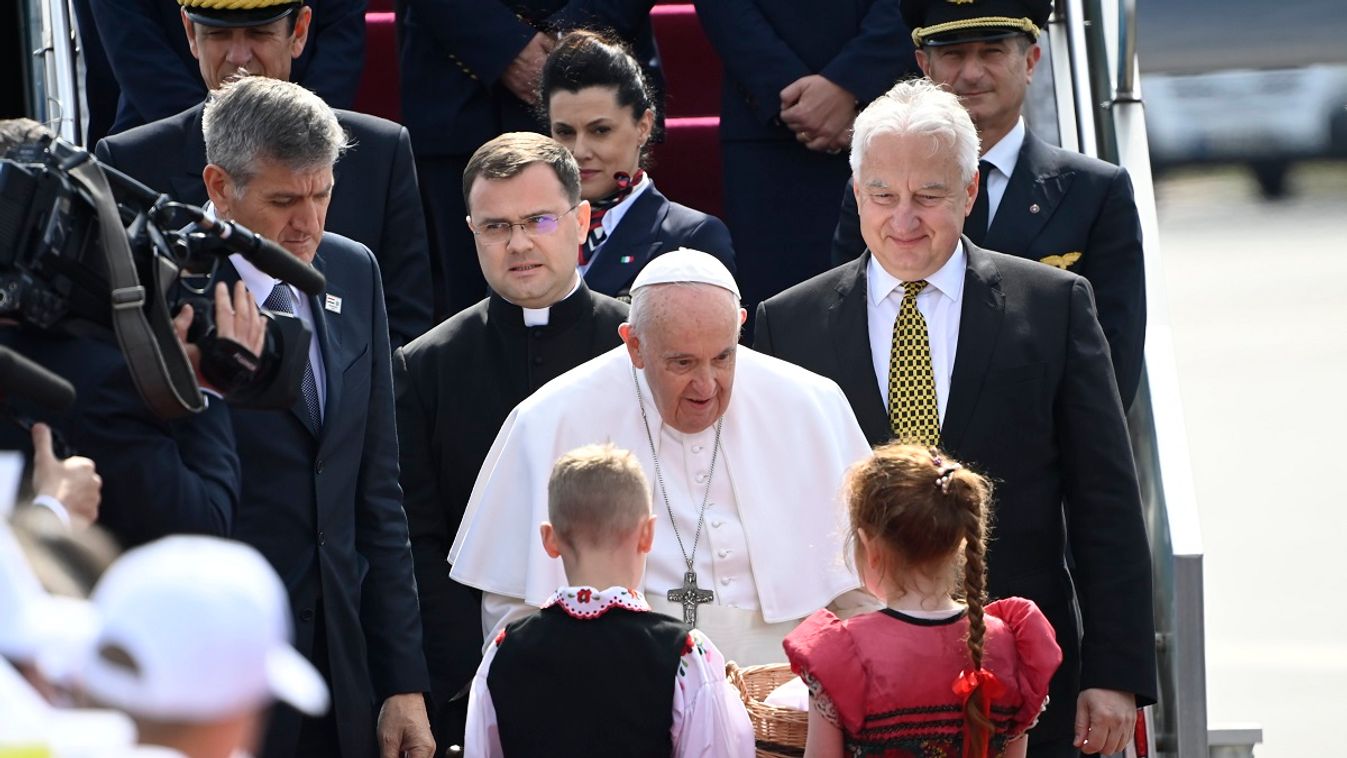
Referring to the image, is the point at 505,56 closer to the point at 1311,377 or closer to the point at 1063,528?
the point at 1063,528

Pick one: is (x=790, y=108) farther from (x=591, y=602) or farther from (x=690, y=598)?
(x=591, y=602)

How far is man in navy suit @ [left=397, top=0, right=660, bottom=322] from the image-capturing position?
17.8 feet

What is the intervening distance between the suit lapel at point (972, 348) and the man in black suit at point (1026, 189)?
49 centimetres

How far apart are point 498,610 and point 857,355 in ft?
2.83

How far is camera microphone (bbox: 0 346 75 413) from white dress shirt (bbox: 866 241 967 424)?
73.0 inches

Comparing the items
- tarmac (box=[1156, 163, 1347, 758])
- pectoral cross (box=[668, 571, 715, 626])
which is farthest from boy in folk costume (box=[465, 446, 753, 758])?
tarmac (box=[1156, 163, 1347, 758])

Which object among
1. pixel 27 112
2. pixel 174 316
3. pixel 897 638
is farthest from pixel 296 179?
pixel 27 112

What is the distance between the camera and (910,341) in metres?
4.00

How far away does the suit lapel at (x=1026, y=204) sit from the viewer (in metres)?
4.47

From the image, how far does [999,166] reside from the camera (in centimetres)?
459

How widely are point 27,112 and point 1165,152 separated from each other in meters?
13.9

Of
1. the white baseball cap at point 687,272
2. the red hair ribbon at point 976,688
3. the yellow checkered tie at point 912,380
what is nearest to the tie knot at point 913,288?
the yellow checkered tie at point 912,380

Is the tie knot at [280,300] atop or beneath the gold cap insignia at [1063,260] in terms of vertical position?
beneath

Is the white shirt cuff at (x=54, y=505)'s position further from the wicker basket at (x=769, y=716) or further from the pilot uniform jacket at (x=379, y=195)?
the pilot uniform jacket at (x=379, y=195)
